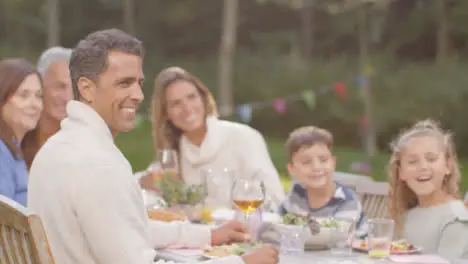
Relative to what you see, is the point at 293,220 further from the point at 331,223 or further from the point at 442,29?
the point at 442,29

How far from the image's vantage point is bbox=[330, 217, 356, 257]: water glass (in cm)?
357

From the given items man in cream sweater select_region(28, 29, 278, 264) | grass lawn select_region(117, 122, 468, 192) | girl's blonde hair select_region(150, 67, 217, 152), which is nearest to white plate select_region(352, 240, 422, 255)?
man in cream sweater select_region(28, 29, 278, 264)

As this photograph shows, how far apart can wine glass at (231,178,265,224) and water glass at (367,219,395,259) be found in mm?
511

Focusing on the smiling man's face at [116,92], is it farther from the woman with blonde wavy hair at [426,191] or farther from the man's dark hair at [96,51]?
the woman with blonde wavy hair at [426,191]

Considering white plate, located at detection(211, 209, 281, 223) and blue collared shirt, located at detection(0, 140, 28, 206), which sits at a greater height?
blue collared shirt, located at detection(0, 140, 28, 206)

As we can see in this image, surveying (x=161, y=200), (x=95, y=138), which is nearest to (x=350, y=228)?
(x=161, y=200)

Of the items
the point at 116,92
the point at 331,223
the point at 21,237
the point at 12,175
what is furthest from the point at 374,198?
the point at 21,237


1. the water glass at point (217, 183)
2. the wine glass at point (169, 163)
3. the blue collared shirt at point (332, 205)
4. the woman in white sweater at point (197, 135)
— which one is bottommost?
the blue collared shirt at point (332, 205)

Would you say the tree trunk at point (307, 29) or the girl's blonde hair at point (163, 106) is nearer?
the girl's blonde hair at point (163, 106)

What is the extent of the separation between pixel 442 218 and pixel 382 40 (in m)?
15.5

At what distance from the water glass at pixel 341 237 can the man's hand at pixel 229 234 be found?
1.14ft

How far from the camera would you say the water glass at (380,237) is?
3410 mm

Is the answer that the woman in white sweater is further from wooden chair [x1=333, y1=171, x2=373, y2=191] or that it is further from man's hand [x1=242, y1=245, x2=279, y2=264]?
man's hand [x1=242, y1=245, x2=279, y2=264]

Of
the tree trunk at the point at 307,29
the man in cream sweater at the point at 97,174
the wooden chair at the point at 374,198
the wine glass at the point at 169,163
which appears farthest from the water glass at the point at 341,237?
the tree trunk at the point at 307,29
